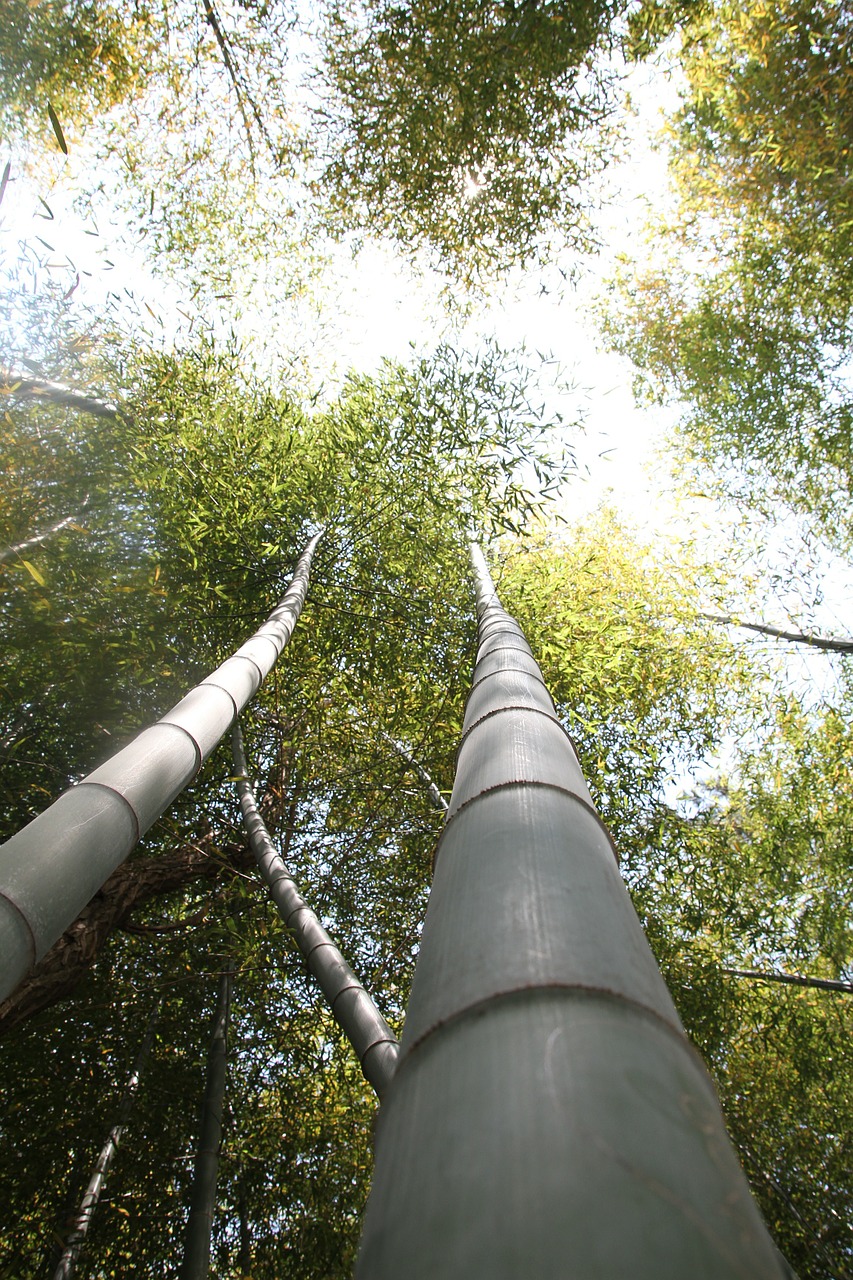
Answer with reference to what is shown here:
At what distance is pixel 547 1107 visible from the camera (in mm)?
471

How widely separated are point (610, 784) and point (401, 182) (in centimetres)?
381

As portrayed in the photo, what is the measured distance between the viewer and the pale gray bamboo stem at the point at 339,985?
63.8 inches

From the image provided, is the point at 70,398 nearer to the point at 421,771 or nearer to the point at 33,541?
the point at 33,541

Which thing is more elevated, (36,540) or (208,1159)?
(36,540)

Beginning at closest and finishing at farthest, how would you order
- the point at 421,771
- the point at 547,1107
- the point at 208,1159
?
the point at 547,1107, the point at 208,1159, the point at 421,771

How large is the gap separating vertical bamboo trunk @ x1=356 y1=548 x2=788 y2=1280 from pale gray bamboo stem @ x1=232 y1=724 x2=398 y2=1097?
43.2 inches

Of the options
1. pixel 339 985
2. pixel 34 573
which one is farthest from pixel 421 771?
pixel 34 573

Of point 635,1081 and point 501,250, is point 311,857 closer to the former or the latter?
point 635,1081

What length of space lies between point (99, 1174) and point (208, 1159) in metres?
0.81

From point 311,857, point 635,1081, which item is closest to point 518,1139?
point 635,1081

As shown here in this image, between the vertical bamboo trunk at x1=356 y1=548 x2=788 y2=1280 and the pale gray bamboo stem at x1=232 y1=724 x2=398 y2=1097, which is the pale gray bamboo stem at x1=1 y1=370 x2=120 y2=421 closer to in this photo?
the pale gray bamboo stem at x1=232 y1=724 x2=398 y2=1097

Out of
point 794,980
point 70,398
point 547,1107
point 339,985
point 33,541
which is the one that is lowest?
point 547,1107

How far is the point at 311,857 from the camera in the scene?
383 centimetres

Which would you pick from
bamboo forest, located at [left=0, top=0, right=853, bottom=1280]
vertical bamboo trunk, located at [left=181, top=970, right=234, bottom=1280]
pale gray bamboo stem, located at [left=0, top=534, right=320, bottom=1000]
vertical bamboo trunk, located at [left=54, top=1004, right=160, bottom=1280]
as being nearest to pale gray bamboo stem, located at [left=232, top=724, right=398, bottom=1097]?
bamboo forest, located at [left=0, top=0, right=853, bottom=1280]
